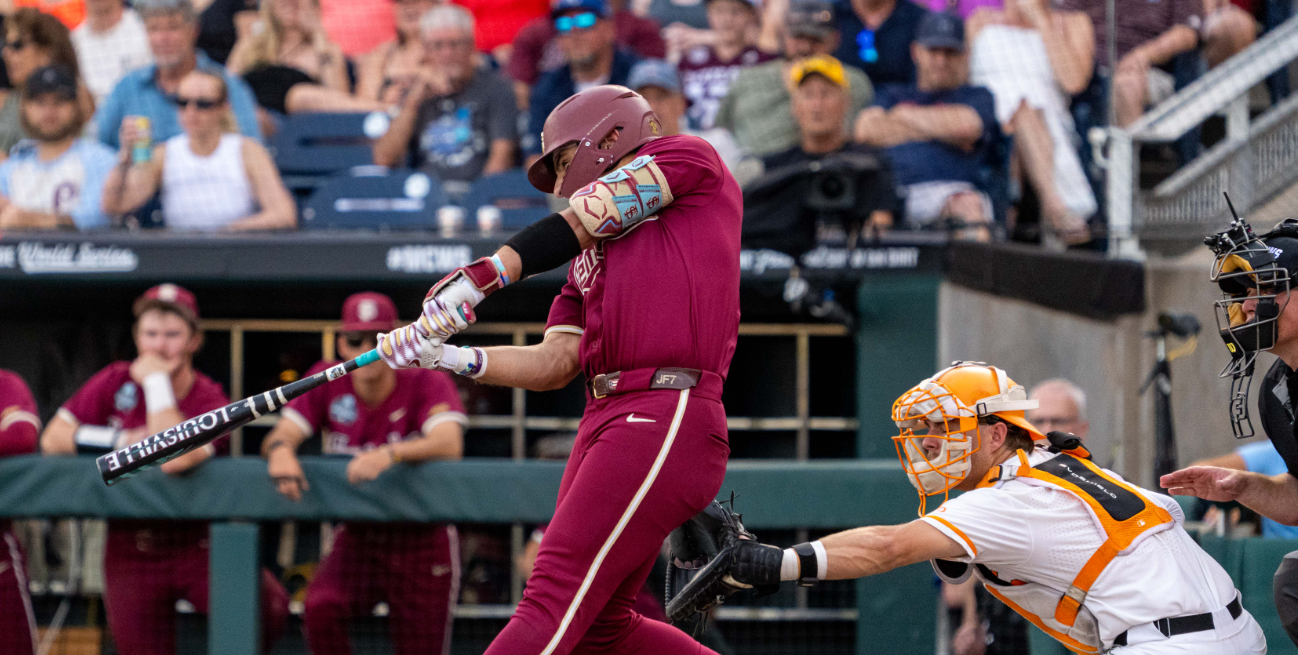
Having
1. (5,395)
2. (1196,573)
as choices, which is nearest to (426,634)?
(5,395)

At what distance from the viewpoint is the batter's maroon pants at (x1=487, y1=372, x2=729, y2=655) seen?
9.27 feet

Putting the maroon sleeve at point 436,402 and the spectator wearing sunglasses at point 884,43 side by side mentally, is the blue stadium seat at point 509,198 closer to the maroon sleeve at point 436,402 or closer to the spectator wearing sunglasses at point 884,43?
the maroon sleeve at point 436,402

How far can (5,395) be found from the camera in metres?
5.00

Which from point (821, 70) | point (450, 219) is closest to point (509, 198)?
point (450, 219)

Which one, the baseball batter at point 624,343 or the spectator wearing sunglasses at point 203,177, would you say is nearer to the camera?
the baseball batter at point 624,343

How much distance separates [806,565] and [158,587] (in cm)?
285

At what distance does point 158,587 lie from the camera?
4664 mm

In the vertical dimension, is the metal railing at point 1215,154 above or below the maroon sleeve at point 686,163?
above

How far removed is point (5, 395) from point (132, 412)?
518mm

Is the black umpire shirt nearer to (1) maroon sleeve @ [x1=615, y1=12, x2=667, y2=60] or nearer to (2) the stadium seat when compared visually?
(1) maroon sleeve @ [x1=615, y1=12, x2=667, y2=60]

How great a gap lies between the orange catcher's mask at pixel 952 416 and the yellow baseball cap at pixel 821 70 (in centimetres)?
378

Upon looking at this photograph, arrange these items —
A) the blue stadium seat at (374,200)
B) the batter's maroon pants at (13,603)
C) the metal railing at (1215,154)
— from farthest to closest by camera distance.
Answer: the blue stadium seat at (374,200)
the metal railing at (1215,154)
the batter's maroon pants at (13,603)

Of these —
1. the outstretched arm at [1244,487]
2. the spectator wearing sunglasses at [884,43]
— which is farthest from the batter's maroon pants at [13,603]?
the spectator wearing sunglasses at [884,43]

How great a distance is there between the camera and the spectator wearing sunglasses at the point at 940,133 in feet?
21.9
